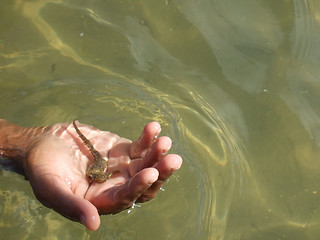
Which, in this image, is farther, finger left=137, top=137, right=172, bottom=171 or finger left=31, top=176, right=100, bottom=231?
finger left=137, top=137, right=172, bottom=171

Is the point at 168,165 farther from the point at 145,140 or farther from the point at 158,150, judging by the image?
the point at 145,140

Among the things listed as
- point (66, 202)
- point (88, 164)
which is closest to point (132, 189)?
point (66, 202)

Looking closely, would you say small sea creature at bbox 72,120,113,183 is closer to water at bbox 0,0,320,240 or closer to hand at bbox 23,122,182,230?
hand at bbox 23,122,182,230

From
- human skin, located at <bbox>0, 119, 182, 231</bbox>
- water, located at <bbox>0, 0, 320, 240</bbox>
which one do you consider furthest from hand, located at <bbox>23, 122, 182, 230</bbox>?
water, located at <bbox>0, 0, 320, 240</bbox>

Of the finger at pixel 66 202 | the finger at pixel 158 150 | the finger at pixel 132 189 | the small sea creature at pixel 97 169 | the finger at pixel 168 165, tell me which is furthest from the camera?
the small sea creature at pixel 97 169

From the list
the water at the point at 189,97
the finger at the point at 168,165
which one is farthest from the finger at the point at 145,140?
the water at the point at 189,97

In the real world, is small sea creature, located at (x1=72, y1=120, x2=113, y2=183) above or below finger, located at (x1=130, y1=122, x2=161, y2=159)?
below

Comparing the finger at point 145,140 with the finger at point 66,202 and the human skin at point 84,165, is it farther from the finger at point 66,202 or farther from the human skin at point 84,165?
the finger at point 66,202

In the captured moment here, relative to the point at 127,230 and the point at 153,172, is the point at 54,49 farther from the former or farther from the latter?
the point at 153,172
